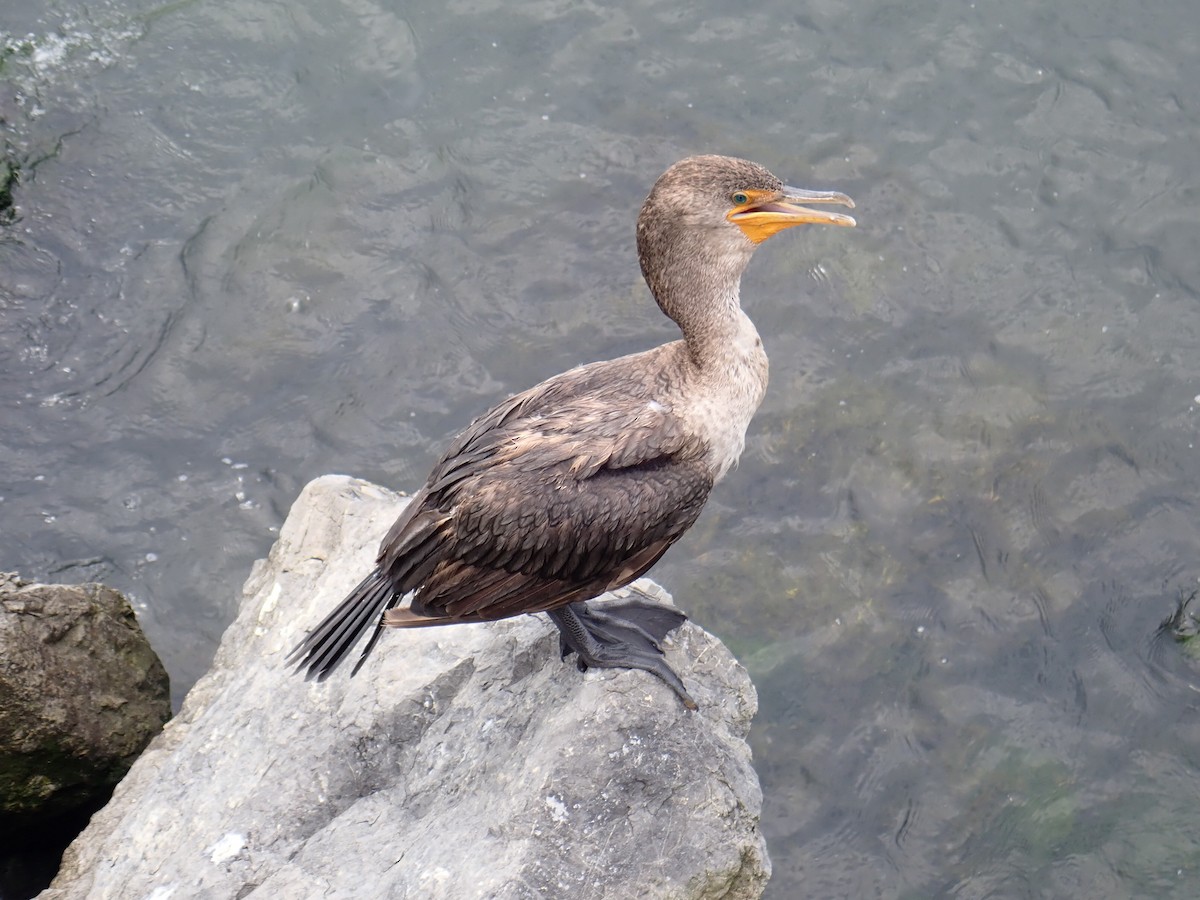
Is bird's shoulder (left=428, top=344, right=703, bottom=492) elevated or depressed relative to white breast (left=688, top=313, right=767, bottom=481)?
elevated

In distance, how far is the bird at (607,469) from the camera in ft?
14.2

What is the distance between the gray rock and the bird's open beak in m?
3.13

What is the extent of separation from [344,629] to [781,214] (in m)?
2.22

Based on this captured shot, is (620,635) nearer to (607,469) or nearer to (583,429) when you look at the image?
(607,469)

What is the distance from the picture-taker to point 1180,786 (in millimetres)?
6098

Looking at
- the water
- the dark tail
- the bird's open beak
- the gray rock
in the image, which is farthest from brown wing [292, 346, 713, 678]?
the water

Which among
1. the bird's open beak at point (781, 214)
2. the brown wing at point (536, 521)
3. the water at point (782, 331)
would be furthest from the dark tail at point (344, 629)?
the water at point (782, 331)

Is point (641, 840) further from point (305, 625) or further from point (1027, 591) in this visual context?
point (1027, 591)

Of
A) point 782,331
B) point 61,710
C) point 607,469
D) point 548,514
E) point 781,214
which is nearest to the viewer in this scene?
point 548,514

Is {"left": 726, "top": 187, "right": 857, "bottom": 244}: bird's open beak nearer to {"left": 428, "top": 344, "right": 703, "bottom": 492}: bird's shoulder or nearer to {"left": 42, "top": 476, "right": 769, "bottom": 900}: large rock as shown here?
{"left": 428, "top": 344, "right": 703, "bottom": 492}: bird's shoulder

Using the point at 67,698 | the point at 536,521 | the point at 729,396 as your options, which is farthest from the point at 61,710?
the point at 729,396

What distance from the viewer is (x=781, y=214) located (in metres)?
4.62

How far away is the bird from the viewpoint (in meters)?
4.32

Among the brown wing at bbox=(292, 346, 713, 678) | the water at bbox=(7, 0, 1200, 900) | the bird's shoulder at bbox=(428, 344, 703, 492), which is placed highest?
the bird's shoulder at bbox=(428, 344, 703, 492)
